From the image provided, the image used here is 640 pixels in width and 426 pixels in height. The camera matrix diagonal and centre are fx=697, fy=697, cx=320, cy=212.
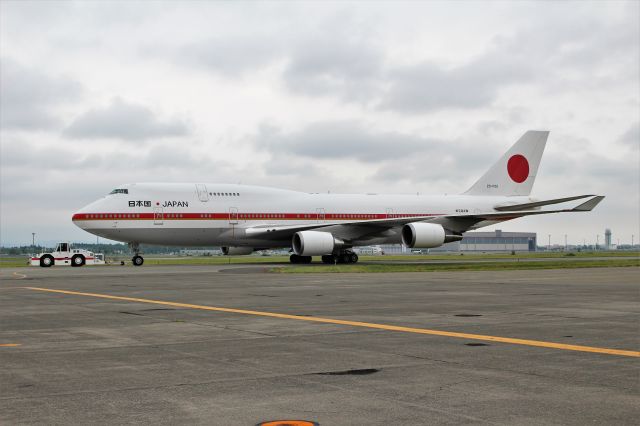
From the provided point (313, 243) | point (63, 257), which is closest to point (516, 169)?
point (313, 243)

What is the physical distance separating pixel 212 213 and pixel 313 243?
6.42 m

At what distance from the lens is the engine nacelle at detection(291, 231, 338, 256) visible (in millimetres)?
38719

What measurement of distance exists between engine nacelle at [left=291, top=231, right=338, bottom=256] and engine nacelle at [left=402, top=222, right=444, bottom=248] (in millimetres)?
4228

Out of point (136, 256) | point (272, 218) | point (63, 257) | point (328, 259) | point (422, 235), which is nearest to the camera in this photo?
point (422, 235)

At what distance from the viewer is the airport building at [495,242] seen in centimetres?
17675

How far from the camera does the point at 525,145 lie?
5144 cm

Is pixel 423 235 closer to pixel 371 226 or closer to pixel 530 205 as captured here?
pixel 371 226

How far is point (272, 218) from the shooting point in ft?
139

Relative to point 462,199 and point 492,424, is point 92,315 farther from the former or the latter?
point 462,199

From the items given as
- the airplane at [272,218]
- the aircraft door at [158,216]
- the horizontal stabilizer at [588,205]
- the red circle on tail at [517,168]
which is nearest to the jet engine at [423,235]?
the airplane at [272,218]

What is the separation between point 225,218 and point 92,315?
27606 millimetres

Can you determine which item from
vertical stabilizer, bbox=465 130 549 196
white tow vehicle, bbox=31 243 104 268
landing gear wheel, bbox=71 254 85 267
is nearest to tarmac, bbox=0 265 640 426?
vertical stabilizer, bbox=465 130 549 196

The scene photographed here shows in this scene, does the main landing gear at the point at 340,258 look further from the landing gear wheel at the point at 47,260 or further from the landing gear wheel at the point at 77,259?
the landing gear wheel at the point at 47,260

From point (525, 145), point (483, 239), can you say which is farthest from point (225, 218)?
point (483, 239)
